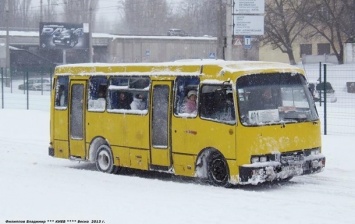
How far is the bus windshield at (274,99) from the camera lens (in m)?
13.1

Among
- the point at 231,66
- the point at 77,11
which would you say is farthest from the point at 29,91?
the point at 77,11

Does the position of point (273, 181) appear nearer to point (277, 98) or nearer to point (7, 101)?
point (277, 98)

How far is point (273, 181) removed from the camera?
558 inches

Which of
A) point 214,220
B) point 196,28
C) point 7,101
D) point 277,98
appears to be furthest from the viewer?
point 196,28

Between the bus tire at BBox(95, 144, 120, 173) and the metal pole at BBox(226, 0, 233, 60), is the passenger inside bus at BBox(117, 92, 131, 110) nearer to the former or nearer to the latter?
the bus tire at BBox(95, 144, 120, 173)

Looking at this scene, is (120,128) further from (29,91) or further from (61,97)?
(29,91)

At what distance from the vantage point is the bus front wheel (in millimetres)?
15789

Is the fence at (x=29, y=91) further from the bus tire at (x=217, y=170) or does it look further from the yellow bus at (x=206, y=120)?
the bus tire at (x=217, y=170)

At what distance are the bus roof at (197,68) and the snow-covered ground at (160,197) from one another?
6.63 ft

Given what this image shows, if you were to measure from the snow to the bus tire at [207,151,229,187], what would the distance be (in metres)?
0.21

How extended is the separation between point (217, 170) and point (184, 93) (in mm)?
1605

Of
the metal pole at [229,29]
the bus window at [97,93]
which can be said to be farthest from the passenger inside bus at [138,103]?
the metal pole at [229,29]

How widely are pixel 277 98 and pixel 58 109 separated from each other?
5.76 m

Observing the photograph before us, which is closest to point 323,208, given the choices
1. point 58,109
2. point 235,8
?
point 58,109
